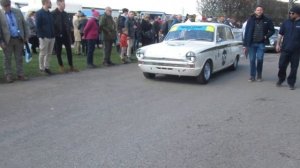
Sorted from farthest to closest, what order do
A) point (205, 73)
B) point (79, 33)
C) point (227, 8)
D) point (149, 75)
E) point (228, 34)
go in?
1. point (227, 8)
2. point (79, 33)
3. point (228, 34)
4. point (149, 75)
5. point (205, 73)

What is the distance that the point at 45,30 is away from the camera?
405 inches

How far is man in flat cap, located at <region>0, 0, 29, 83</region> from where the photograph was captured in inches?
358

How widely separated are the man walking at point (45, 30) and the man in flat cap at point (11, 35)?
0.66 m

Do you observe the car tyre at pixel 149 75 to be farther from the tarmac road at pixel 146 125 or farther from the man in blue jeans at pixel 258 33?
the man in blue jeans at pixel 258 33

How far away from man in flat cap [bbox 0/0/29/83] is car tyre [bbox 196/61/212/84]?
4.42m

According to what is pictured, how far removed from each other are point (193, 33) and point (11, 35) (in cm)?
483

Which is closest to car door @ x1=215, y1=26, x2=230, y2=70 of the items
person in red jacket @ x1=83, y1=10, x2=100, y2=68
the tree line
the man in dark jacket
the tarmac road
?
the tarmac road

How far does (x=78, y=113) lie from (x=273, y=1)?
126 ft

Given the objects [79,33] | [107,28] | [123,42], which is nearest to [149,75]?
[107,28]

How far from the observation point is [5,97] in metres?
7.75

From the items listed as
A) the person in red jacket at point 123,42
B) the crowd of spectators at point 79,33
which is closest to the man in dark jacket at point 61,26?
the crowd of spectators at point 79,33

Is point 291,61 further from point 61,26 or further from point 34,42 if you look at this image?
point 34,42

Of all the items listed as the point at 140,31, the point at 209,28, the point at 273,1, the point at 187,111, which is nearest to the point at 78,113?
the point at 187,111

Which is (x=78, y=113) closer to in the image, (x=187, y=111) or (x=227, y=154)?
(x=187, y=111)
